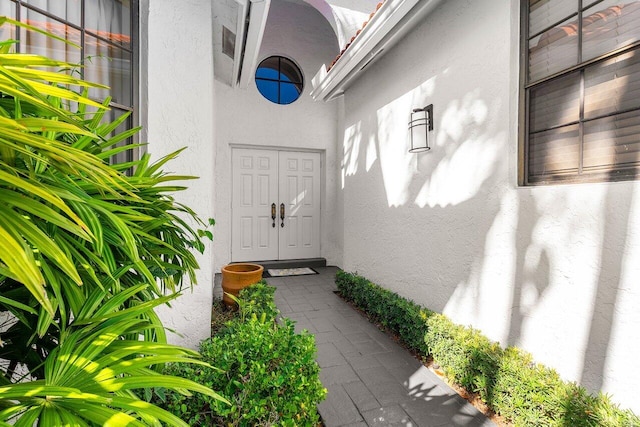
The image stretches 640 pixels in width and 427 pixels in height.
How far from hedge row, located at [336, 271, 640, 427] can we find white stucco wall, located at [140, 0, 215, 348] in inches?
78.8

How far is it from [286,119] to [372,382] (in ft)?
16.7

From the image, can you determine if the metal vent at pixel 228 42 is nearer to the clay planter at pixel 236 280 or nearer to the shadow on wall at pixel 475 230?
the shadow on wall at pixel 475 230

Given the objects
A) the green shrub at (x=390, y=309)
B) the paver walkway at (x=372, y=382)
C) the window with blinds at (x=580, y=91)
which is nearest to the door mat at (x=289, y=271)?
the green shrub at (x=390, y=309)

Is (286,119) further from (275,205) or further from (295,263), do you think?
(295,263)

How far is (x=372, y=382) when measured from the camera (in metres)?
2.47

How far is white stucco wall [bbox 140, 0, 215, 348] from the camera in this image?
254cm

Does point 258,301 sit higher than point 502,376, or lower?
higher

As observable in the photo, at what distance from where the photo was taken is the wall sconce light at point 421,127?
127 inches

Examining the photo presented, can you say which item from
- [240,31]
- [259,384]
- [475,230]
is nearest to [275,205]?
[240,31]

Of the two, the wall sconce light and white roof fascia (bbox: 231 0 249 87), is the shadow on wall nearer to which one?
the wall sconce light

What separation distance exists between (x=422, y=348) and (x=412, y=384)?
0.46m

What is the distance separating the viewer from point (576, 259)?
1877 mm

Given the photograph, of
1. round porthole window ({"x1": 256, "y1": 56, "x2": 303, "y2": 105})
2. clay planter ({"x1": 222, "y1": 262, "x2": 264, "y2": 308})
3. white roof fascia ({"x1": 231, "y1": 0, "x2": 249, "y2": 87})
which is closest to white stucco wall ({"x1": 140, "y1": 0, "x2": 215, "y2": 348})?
white roof fascia ({"x1": 231, "y1": 0, "x2": 249, "y2": 87})

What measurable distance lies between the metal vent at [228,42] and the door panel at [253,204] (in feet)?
7.19
